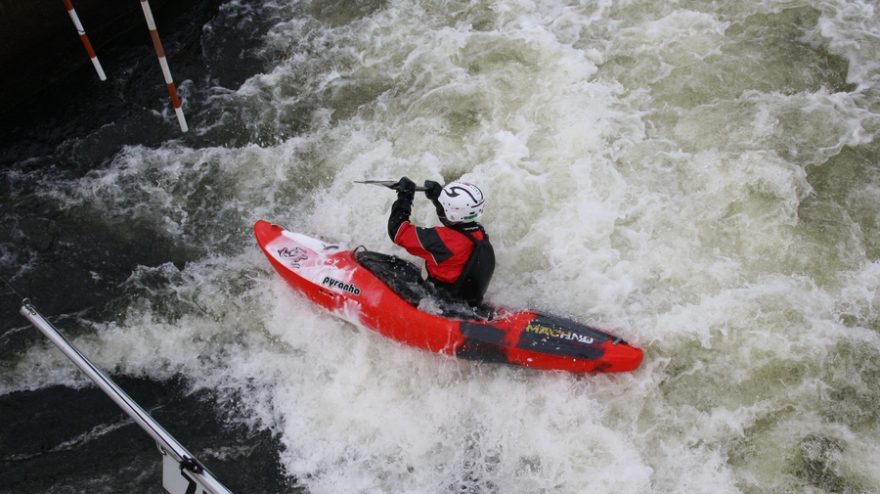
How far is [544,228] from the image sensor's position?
5.64 metres

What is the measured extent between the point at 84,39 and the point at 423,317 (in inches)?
179

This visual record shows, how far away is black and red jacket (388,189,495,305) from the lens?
468 centimetres

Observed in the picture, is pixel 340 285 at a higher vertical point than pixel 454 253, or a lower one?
lower

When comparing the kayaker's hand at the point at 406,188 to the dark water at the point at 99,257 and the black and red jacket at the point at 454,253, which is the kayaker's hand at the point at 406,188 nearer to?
the black and red jacket at the point at 454,253

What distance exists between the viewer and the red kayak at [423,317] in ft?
14.9

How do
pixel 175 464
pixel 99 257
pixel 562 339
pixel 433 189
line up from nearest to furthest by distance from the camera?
pixel 175 464, pixel 562 339, pixel 433 189, pixel 99 257

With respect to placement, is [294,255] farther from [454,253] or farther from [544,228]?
[544,228]

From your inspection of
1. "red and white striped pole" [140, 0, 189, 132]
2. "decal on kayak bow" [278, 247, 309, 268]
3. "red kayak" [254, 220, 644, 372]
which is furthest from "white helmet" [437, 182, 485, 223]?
"red and white striped pole" [140, 0, 189, 132]

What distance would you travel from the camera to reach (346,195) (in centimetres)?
608

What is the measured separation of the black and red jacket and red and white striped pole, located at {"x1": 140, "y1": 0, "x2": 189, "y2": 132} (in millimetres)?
2547

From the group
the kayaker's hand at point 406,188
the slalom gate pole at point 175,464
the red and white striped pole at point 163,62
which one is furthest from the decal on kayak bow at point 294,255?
the slalom gate pole at point 175,464

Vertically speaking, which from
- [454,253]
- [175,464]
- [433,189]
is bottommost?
[454,253]

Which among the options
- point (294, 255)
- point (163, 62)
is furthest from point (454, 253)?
point (163, 62)

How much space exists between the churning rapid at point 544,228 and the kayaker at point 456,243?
631 millimetres
